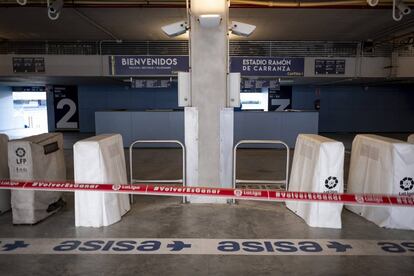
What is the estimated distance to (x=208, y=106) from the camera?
427 cm

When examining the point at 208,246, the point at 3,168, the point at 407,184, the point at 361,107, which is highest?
the point at 361,107

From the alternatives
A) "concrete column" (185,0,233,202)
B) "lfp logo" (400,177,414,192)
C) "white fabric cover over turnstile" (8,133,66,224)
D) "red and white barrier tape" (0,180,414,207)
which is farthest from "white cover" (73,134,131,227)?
"lfp logo" (400,177,414,192)

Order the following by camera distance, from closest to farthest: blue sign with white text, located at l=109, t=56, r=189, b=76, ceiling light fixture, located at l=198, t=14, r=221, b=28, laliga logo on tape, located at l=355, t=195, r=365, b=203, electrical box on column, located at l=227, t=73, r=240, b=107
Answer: laliga logo on tape, located at l=355, t=195, r=365, b=203
ceiling light fixture, located at l=198, t=14, r=221, b=28
electrical box on column, located at l=227, t=73, r=240, b=107
blue sign with white text, located at l=109, t=56, r=189, b=76

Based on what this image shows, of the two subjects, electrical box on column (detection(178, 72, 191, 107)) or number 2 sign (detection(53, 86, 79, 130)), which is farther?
number 2 sign (detection(53, 86, 79, 130))

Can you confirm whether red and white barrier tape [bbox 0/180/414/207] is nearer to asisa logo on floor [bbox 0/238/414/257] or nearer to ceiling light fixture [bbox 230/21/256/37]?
asisa logo on floor [bbox 0/238/414/257]

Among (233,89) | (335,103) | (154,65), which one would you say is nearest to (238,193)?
(233,89)

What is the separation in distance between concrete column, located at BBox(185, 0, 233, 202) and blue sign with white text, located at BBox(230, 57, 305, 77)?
4178 millimetres

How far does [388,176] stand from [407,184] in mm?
216

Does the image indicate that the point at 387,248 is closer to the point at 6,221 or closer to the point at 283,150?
the point at 6,221

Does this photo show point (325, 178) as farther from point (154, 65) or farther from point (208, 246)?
point (154, 65)

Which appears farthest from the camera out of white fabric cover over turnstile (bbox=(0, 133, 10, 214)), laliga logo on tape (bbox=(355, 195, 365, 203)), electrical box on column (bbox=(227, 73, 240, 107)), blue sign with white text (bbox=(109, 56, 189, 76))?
blue sign with white text (bbox=(109, 56, 189, 76))

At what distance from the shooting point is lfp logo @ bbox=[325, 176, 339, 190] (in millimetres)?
3549

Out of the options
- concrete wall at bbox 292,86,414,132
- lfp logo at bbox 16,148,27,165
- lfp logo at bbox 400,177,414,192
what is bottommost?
lfp logo at bbox 400,177,414,192

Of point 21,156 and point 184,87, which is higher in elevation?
point 184,87
